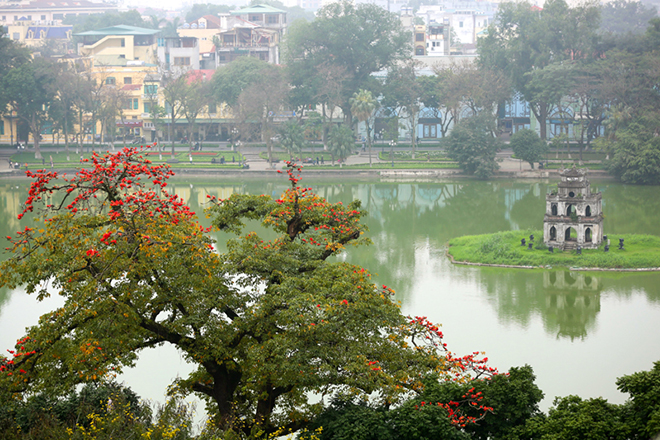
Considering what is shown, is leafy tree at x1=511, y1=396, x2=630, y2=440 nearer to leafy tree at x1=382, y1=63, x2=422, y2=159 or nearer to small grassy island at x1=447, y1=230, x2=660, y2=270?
small grassy island at x1=447, y1=230, x2=660, y2=270

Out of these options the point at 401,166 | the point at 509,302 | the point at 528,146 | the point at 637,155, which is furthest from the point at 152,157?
the point at 509,302

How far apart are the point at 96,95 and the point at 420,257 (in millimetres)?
40593

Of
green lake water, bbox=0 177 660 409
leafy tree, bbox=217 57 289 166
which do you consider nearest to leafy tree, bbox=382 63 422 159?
leafy tree, bbox=217 57 289 166

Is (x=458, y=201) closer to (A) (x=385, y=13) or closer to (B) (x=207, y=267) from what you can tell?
(A) (x=385, y=13)

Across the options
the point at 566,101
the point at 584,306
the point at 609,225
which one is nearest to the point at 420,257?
the point at 584,306

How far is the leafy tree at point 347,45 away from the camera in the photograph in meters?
65.7

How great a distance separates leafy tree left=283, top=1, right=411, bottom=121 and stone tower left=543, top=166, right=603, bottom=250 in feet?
114

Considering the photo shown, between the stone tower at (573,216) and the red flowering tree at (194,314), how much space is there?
1926 centimetres

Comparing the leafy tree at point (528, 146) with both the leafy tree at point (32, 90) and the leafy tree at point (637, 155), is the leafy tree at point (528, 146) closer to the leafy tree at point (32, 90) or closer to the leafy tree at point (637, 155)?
the leafy tree at point (637, 155)

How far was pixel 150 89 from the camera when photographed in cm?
6894

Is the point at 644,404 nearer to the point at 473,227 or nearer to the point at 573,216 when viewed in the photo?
the point at 573,216

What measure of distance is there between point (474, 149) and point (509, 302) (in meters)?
30.3

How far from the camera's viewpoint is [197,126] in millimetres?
72500

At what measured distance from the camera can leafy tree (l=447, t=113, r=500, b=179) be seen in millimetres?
53906
